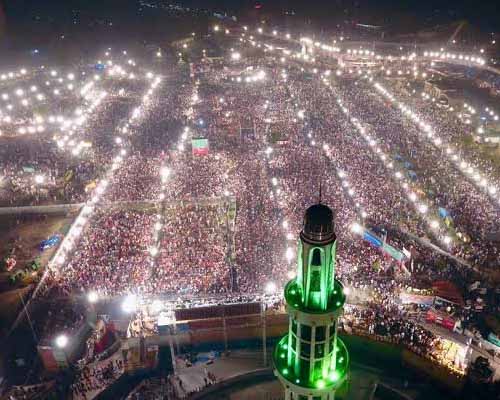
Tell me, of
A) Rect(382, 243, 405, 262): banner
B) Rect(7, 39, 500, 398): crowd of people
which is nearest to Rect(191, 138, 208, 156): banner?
Rect(7, 39, 500, 398): crowd of people

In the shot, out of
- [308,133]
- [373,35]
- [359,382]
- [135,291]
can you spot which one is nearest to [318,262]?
[359,382]

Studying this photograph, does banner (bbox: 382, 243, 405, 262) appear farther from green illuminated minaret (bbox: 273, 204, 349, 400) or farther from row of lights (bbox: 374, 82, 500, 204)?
row of lights (bbox: 374, 82, 500, 204)

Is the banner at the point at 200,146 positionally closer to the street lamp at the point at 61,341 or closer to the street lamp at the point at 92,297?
the street lamp at the point at 92,297

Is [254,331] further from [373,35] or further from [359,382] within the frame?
[373,35]

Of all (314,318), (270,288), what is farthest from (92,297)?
(314,318)

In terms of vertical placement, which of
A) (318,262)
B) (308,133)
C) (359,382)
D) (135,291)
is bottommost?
(359,382)

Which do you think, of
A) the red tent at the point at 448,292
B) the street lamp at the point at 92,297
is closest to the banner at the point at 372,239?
the red tent at the point at 448,292
